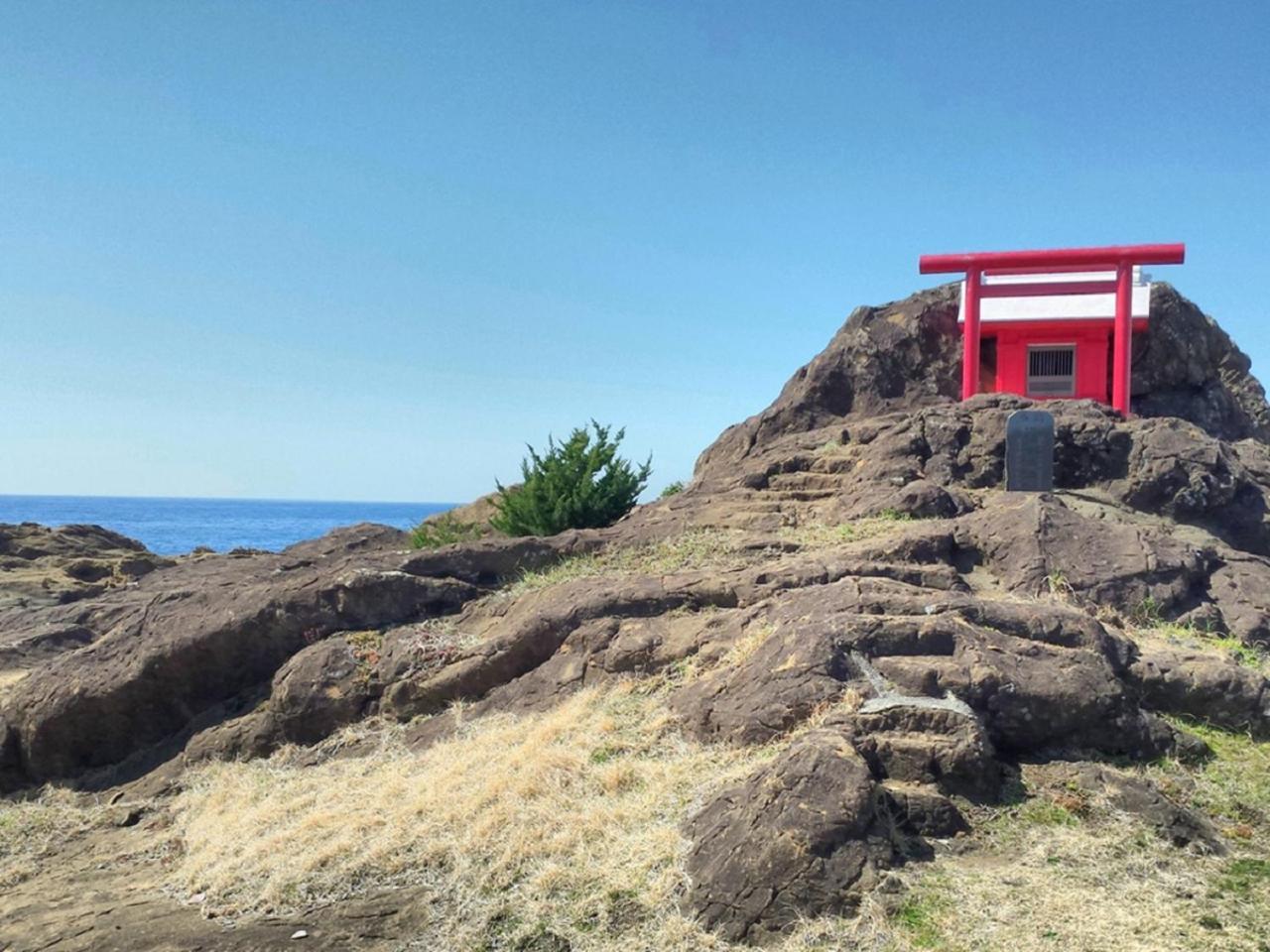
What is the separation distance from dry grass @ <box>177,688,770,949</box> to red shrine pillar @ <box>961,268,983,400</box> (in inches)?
414

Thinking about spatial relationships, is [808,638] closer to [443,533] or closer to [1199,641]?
[1199,641]

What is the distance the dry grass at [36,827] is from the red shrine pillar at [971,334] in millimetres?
13675

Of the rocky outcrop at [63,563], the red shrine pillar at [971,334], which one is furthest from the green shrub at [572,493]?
the rocky outcrop at [63,563]

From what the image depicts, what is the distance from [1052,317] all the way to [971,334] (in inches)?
52.7

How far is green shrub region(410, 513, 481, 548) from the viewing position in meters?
15.9

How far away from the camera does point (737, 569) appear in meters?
10.1

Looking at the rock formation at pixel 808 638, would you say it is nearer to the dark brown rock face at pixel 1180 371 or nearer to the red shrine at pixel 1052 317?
the dark brown rock face at pixel 1180 371

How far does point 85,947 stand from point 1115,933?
5.86m

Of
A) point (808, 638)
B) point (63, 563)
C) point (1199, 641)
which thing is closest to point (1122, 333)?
point (1199, 641)

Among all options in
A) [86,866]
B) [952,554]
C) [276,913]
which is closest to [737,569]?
[952,554]

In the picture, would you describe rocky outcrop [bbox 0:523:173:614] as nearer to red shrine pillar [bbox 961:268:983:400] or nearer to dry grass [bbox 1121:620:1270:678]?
red shrine pillar [bbox 961:268:983:400]

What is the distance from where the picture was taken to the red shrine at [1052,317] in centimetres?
1592

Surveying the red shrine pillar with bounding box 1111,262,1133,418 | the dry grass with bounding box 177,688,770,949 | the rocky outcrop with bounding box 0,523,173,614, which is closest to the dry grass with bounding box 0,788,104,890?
the dry grass with bounding box 177,688,770,949

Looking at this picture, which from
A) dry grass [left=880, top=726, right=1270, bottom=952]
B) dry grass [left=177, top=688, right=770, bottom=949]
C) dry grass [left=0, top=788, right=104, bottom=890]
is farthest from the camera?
dry grass [left=0, top=788, right=104, bottom=890]
